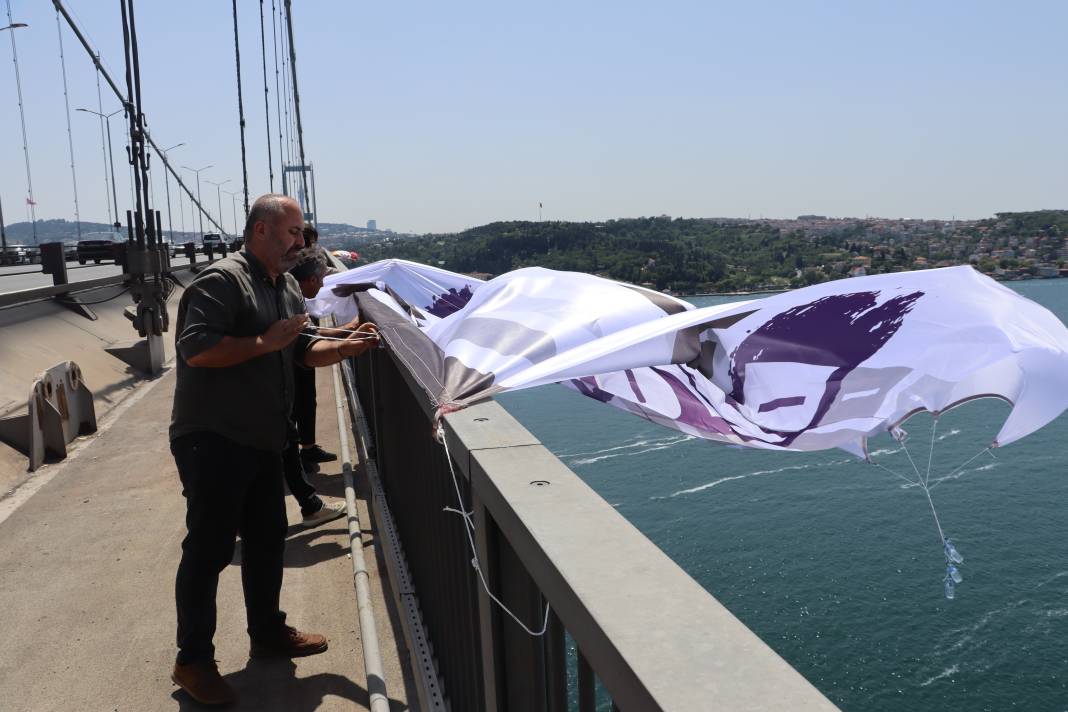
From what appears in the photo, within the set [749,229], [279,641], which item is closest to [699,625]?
[279,641]

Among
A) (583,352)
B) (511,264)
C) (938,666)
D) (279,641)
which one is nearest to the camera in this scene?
(583,352)

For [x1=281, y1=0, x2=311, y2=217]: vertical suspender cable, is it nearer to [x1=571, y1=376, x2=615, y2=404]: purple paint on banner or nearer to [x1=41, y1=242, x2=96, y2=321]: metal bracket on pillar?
[x1=41, y1=242, x2=96, y2=321]: metal bracket on pillar

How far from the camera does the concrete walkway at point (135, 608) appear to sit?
3420mm

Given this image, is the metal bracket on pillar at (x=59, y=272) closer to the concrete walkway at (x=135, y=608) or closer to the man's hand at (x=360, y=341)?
the concrete walkway at (x=135, y=608)

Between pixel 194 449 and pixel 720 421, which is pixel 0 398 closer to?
pixel 194 449

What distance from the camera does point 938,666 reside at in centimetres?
4284

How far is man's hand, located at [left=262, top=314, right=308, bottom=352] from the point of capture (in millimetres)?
3170

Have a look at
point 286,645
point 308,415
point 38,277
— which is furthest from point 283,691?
point 38,277

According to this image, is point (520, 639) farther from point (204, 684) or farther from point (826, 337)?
point (204, 684)

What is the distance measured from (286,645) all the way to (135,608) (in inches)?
39.8

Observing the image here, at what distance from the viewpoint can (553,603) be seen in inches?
55.1

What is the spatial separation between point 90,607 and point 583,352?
282 centimetres

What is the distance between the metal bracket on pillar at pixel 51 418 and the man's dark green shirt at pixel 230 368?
→ 4223 mm

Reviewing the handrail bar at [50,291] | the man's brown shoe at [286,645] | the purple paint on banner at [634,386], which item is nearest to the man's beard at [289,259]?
the purple paint on banner at [634,386]
